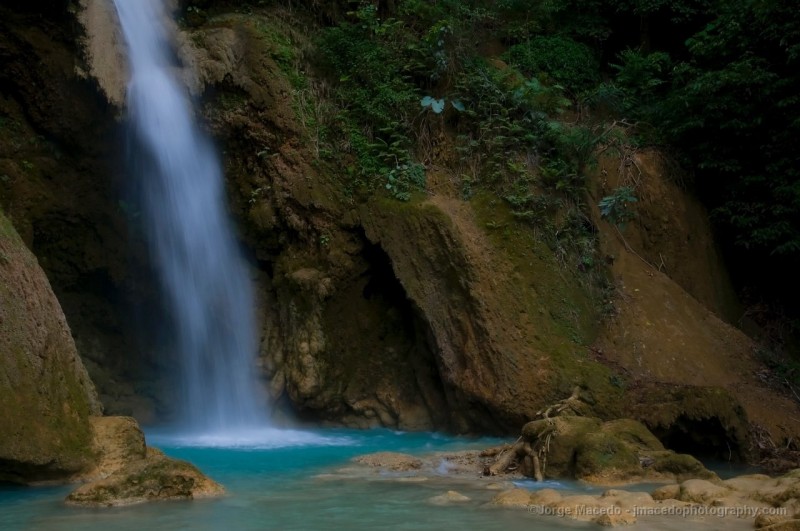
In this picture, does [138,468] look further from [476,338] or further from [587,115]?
[587,115]

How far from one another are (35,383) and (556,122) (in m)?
9.41

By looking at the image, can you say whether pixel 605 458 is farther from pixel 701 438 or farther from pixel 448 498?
pixel 701 438

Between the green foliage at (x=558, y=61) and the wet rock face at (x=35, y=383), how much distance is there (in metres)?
11.1

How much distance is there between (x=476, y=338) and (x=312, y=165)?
4.01 meters

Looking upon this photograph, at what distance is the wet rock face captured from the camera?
6.98 metres

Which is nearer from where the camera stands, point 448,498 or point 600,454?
point 448,498

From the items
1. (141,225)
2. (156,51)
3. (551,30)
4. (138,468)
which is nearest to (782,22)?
(551,30)

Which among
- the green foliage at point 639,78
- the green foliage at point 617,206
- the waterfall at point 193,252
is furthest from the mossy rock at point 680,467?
the green foliage at point 639,78

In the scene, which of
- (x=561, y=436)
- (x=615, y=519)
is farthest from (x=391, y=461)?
(x=615, y=519)

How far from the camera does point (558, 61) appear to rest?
16.6m

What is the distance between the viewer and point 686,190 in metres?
15.3

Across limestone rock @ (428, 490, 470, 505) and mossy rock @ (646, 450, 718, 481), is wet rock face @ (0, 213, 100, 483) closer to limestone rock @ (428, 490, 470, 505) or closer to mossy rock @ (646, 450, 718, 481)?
limestone rock @ (428, 490, 470, 505)

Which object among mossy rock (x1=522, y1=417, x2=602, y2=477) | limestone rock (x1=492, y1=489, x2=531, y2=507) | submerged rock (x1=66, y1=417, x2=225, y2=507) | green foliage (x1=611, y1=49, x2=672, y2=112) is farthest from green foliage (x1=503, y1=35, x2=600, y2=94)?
submerged rock (x1=66, y1=417, x2=225, y2=507)

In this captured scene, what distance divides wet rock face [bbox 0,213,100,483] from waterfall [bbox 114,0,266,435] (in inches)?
168
